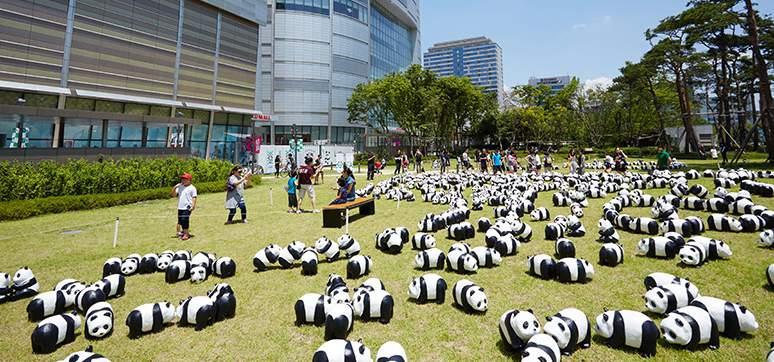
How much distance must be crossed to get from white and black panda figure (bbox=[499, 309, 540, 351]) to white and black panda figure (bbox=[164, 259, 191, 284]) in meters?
6.50

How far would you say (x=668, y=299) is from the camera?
16.4 ft

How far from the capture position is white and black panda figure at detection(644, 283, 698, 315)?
498cm

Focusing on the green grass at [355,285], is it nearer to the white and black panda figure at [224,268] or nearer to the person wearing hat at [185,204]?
the white and black panda figure at [224,268]

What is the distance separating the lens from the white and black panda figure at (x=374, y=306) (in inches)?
210

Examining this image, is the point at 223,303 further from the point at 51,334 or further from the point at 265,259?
the point at 265,259

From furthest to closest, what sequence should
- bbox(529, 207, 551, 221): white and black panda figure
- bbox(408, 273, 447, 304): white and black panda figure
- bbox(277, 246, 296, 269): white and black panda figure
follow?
bbox(529, 207, 551, 221): white and black panda figure < bbox(277, 246, 296, 269): white and black panda figure < bbox(408, 273, 447, 304): white and black panda figure

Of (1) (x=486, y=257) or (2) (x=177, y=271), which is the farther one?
(1) (x=486, y=257)

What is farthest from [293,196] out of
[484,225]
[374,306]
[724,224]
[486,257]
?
[724,224]

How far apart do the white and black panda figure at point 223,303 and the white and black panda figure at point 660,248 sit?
8.55 m

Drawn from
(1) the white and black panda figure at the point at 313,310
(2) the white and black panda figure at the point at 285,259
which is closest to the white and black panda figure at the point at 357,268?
(2) the white and black panda figure at the point at 285,259

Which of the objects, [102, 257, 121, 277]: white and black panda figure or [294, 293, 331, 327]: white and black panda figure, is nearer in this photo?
[294, 293, 331, 327]: white and black panda figure

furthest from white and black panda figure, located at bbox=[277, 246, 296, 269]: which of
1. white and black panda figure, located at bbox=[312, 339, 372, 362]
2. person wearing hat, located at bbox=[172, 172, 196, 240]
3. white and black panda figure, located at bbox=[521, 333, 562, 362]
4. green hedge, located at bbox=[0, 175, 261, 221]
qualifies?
green hedge, located at bbox=[0, 175, 261, 221]

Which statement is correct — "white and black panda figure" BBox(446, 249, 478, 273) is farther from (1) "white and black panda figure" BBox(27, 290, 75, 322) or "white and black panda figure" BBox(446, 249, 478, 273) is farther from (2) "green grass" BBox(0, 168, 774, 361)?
(1) "white and black panda figure" BBox(27, 290, 75, 322)

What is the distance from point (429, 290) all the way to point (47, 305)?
632 centimetres
